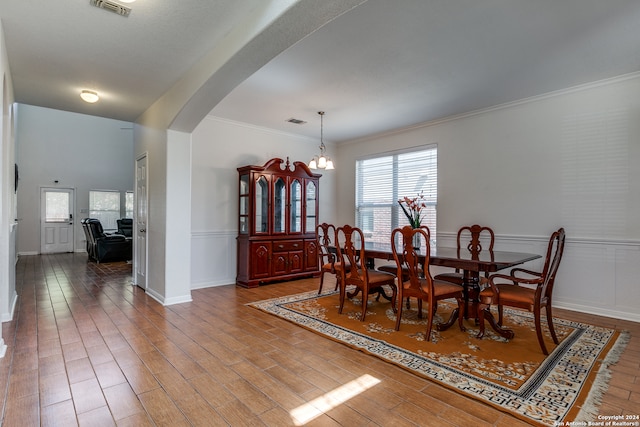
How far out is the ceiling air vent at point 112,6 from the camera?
2275mm

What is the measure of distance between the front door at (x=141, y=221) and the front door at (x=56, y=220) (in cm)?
651

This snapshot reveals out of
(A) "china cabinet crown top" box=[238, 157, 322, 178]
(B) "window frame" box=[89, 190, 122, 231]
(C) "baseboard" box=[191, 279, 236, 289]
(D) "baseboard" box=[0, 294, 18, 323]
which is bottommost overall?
(C) "baseboard" box=[191, 279, 236, 289]

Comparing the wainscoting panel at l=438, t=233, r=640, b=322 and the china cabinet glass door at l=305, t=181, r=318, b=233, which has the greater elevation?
the china cabinet glass door at l=305, t=181, r=318, b=233

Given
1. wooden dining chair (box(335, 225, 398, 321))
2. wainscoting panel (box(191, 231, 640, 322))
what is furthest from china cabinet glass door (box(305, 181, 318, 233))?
wainscoting panel (box(191, 231, 640, 322))

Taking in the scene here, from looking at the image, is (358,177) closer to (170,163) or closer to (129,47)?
(170,163)

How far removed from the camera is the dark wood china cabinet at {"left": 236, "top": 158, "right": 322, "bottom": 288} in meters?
5.07

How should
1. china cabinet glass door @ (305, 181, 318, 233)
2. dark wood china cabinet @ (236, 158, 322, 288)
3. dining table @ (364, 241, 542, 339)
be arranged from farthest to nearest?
china cabinet glass door @ (305, 181, 318, 233) → dark wood china cabinet @ (236, 158, 322, 288) → dining table @ (364, 241, 542, 339)

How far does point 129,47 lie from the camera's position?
9.48 ft

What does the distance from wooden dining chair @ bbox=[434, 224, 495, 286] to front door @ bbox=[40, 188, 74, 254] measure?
A: 10.5 metres

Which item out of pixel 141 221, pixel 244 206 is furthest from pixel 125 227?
pixel 244 206

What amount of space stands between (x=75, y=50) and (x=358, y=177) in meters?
4.62

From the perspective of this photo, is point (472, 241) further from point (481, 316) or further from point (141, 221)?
point (141, 221)

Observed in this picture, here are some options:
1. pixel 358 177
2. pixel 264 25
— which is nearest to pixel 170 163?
pixel 264 25

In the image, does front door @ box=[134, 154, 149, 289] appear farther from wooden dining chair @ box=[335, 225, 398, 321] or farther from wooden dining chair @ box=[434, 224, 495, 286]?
wooden dining chair @ box=[434, 224, 495, 286]
